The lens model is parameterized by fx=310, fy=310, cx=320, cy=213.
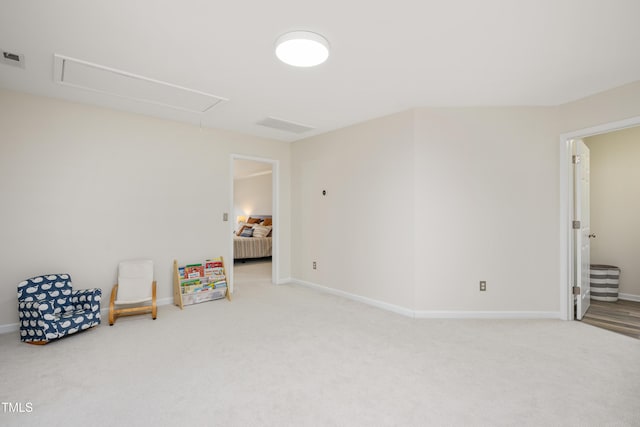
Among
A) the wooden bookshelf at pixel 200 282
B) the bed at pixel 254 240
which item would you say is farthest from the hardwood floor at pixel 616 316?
the bed at pixel 254 240

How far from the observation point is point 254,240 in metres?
7.56

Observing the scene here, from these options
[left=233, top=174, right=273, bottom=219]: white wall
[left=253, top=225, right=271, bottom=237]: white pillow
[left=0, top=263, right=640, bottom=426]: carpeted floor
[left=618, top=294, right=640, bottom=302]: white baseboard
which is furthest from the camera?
[left=233, top=174, right=273, bottom=219]: white wall

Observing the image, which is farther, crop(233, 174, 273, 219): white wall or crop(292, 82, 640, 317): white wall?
crop(233, 174, 273, 219): white wall

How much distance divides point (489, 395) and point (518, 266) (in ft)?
6.37

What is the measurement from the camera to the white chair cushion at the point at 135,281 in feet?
11.6

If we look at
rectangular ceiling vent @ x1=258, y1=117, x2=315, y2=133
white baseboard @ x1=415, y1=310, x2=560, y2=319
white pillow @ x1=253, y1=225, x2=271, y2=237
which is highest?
rectangular ceiling vent @ x1=258, y1=117, x2=315, y2=133

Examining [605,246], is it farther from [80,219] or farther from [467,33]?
[80,219]

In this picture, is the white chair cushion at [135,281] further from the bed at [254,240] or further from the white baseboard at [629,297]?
the white baseboard at [629,297]

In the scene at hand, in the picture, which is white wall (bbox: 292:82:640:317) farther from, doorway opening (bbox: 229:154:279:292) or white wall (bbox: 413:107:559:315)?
doorway opening (bbox: 229:154:279:292)

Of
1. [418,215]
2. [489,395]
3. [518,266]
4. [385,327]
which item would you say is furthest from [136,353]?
[518,266]

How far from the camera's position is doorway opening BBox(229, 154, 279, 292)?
572 centimetres

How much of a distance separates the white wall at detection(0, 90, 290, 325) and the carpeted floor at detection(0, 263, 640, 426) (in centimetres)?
81

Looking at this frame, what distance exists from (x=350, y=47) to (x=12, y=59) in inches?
106

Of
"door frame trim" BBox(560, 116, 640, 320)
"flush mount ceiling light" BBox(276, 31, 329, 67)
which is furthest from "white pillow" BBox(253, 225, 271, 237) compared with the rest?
"door frame trim" BBox(560, 116, 640, 320)
